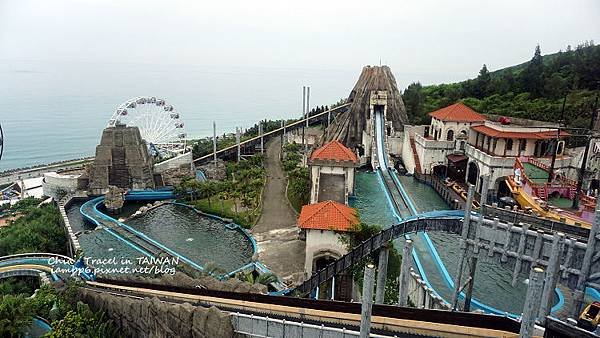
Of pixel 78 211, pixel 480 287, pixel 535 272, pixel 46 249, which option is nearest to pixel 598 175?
pixel 480 287

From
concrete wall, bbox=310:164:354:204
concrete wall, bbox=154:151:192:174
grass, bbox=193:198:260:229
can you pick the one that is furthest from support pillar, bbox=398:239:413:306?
concrete wall, bbox=154:151:192:174

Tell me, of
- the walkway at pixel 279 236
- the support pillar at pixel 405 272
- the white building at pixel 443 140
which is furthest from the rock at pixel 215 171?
the support pillar at pixel 405 272

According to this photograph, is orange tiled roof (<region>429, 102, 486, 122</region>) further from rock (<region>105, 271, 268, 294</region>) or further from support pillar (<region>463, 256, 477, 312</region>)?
rock (<region>105, 271, 268, 294</region>)

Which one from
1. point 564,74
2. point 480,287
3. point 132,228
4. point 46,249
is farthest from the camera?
point 564,74

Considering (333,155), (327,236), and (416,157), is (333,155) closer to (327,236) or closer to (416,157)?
(416,157)

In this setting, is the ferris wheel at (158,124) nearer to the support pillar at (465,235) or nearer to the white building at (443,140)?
the white building at (443,140)

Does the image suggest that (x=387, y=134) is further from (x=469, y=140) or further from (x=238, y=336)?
(x=238, y=336)
